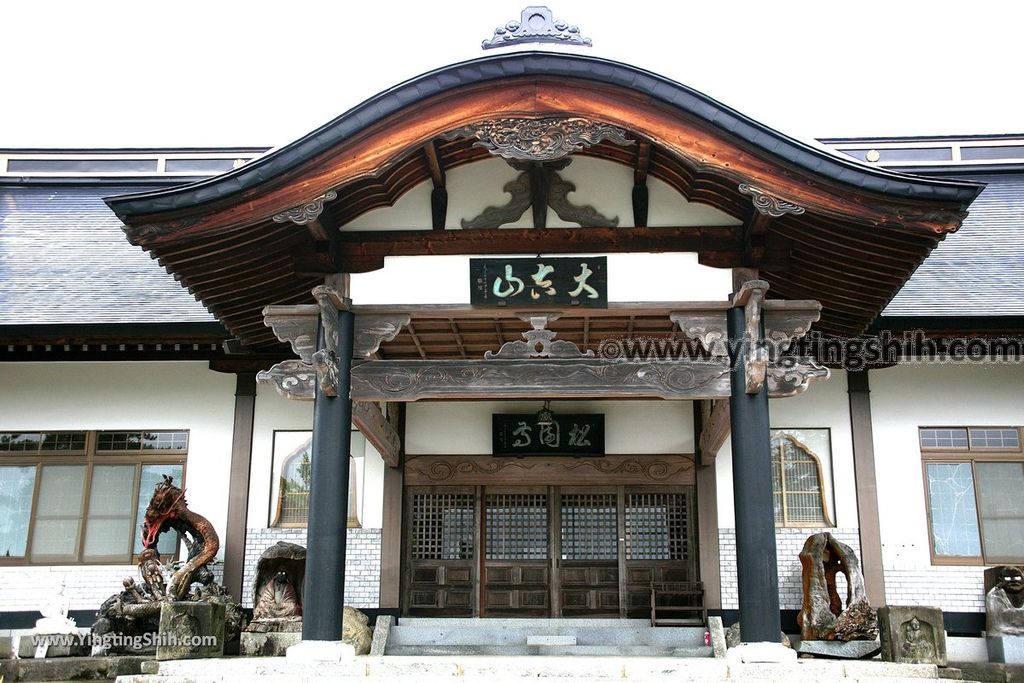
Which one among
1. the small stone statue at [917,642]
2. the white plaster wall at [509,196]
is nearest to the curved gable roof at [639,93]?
the white plaster wall at [509,196]

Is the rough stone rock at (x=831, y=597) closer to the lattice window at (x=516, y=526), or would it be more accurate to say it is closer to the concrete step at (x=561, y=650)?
the concrete step at (x=561, y=650)

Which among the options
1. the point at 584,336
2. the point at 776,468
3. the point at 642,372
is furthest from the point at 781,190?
the point at 776,468

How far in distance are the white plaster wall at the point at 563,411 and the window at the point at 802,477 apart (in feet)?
3.99

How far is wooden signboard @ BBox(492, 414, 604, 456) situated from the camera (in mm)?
13648

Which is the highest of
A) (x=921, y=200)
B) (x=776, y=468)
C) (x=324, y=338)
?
(x=921, y=200)

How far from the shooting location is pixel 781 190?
8930 millimetres

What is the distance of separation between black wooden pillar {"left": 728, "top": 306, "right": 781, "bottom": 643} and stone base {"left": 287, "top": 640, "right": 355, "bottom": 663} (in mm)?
3532

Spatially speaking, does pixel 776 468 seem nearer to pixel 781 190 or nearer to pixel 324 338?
pixel 781 190

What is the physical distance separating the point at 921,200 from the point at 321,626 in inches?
256

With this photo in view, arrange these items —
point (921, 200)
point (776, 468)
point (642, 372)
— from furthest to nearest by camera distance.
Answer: point (776, 468), point (642, 372), point (921, 200)

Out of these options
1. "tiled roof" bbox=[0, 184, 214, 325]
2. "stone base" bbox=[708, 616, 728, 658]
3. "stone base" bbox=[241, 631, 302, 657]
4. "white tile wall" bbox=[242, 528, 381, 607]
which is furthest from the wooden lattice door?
"tiled roof" bbox=[0, 184, 214, 325]

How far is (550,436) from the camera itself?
13648 millimetres

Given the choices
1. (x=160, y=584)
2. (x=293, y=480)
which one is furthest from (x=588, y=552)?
(x=160, y=584)

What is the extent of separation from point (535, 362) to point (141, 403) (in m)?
6.44
